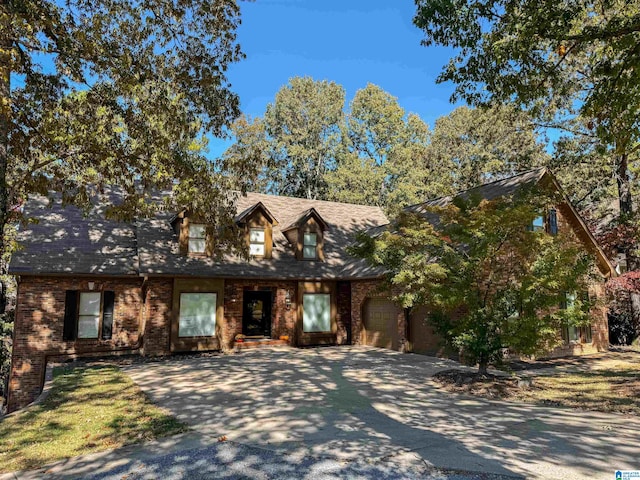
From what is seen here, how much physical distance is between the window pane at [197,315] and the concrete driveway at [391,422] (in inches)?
152

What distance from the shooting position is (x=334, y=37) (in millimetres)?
15484

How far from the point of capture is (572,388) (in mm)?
9953

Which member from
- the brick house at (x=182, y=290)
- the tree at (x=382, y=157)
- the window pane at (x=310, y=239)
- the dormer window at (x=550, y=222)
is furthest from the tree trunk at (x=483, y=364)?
the tree at (x=382, y=157)

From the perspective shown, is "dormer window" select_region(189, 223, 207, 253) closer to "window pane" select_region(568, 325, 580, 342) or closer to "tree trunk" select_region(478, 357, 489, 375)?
"tree trunk" select_region(478, 357, 489, 375)

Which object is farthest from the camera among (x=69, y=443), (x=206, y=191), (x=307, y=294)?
(x=307, y=294)

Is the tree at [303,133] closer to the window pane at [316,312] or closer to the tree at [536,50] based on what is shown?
the window pane at [316,312]

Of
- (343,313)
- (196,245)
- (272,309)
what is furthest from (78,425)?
(343,313)

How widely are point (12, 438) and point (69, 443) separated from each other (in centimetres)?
103

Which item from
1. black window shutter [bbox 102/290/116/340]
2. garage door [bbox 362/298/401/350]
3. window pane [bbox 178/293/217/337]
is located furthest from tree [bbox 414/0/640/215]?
black window shutter [bbox 102/290/116/340]

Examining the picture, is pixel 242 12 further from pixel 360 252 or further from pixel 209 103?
pixel 360 252

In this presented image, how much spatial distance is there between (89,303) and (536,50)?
635 inches

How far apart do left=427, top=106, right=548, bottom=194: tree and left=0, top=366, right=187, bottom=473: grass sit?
96.4 ft

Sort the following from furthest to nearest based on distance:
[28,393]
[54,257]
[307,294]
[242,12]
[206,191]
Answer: [307,294] → [54,257] → [28,393] → [206,191] → [242,12]

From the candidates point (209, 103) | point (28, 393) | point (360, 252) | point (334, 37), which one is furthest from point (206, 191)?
point (28, 393)
